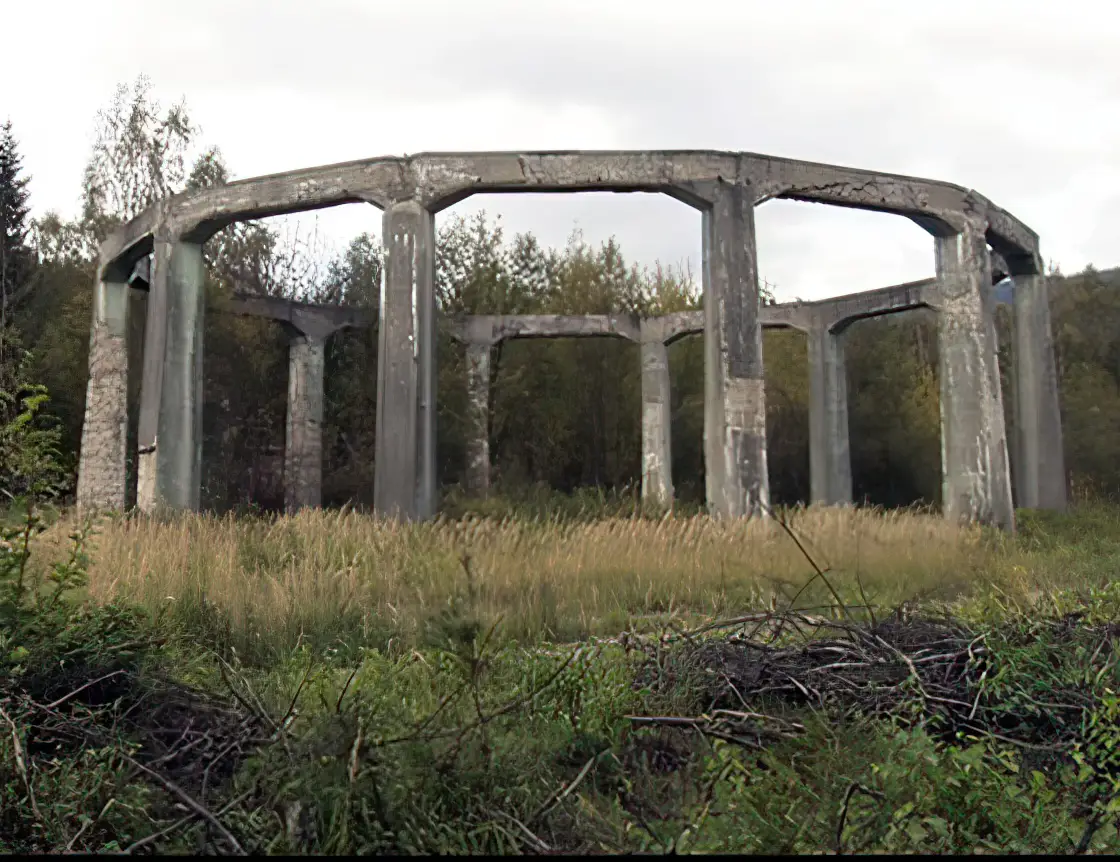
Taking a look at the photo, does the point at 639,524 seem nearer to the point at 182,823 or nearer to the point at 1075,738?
the point at 1075,738

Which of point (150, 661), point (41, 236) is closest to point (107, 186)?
point (41, 236)

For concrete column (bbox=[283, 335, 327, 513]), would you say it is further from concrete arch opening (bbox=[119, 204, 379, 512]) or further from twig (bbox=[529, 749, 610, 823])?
twig (bbox=[529, 749, 610, 823])

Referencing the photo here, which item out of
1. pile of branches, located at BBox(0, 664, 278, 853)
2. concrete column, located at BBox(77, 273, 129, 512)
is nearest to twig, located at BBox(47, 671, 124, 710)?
pile of branches, located at BBox(0, 664, 278, 853)

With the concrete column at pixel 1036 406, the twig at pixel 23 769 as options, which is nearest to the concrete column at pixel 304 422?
the concrete column at pixel 1036 406

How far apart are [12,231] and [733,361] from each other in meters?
19.4

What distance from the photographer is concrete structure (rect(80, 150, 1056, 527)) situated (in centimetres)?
1086

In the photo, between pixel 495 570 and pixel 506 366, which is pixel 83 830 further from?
pixel 506 366

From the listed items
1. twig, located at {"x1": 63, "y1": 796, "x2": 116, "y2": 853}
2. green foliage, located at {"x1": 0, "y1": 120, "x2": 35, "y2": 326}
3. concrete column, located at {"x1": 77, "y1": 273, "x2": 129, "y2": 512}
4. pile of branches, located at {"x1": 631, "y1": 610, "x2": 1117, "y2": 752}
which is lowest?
twig, located at {"x1": 63, "y1": 796, "x2": 116, "y2": 853}

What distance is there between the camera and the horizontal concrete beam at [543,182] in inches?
428

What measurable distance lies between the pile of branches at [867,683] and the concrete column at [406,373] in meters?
6.77

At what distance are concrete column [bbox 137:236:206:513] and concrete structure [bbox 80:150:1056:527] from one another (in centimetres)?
2

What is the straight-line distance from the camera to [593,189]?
11.0 meters

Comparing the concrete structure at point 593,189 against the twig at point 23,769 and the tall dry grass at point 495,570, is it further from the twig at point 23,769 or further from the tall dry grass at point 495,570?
the twig at point 23,769

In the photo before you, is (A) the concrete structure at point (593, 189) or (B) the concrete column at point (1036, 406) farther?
(B) the concrete column at point (1036, 406)
